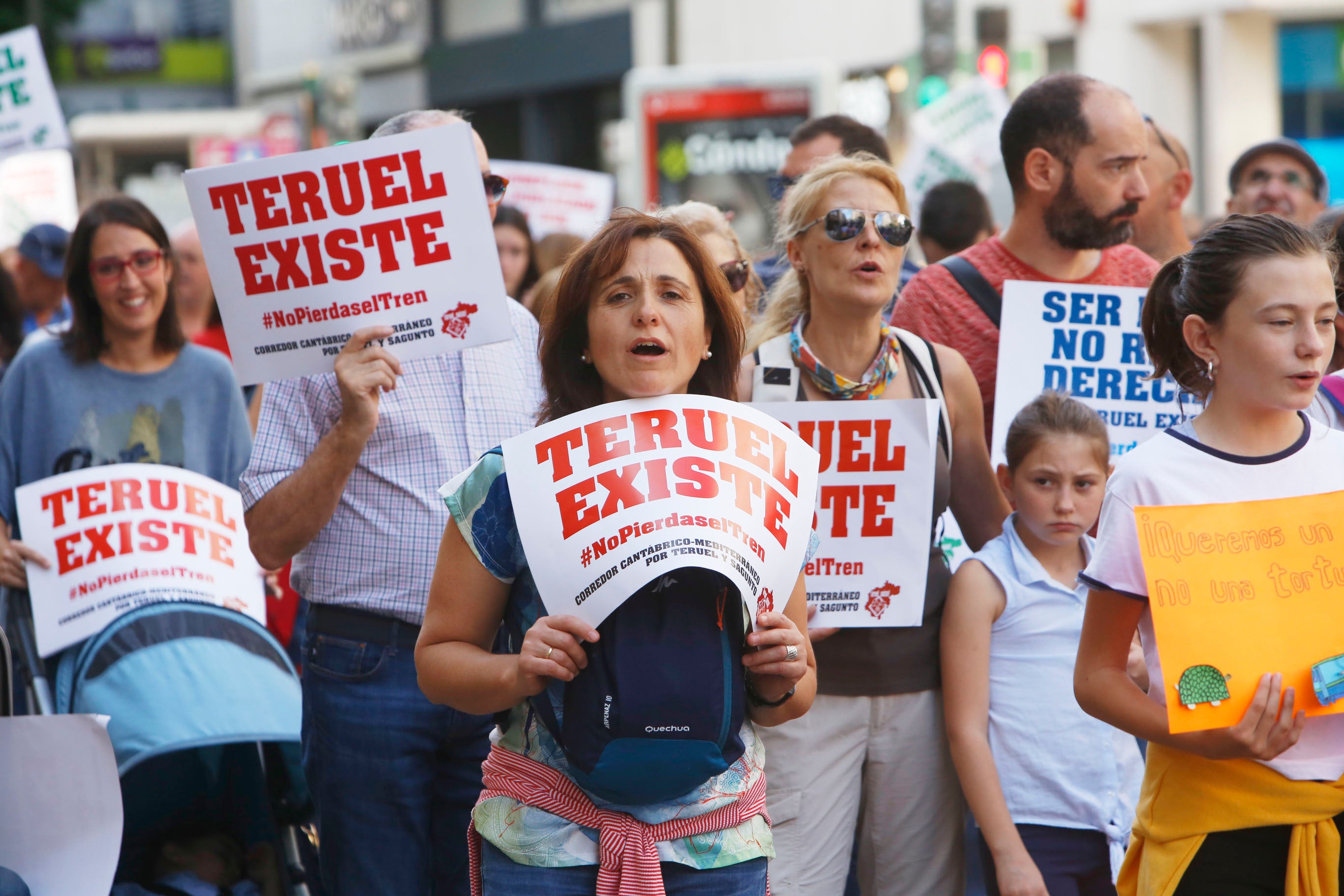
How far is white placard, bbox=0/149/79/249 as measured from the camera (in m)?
12.4

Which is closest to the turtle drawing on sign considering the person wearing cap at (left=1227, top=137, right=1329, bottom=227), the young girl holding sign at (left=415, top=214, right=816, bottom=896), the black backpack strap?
→ the young girl holding sign at (left=415, top=214, right=816, bottom=896)

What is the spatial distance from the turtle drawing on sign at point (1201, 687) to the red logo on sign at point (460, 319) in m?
1.66

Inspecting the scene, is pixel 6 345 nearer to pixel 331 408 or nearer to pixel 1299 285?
pixel 331 408

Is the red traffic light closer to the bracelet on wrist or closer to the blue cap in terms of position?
the blue cap

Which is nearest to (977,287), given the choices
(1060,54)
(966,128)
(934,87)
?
(966,128)

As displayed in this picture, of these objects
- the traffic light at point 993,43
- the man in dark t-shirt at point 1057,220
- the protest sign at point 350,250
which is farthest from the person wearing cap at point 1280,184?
the traffic light at point 993,43

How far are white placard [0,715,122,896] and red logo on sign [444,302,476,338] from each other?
3.48 ft

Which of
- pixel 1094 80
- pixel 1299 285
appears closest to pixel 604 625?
pixel 1299 285

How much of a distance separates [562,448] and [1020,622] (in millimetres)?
1518

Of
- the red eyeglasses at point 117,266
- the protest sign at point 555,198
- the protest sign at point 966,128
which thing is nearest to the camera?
the red eyeglasses at point 117,266

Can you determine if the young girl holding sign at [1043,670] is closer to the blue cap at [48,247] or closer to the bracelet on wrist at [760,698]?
the bracelet on wrist at [760,698]

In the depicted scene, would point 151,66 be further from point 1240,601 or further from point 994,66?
point 1240,601

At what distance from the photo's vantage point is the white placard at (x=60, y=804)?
312 cm

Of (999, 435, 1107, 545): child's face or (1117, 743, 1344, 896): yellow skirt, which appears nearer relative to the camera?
(1117, 743, 1344, 896): yellow skirt
